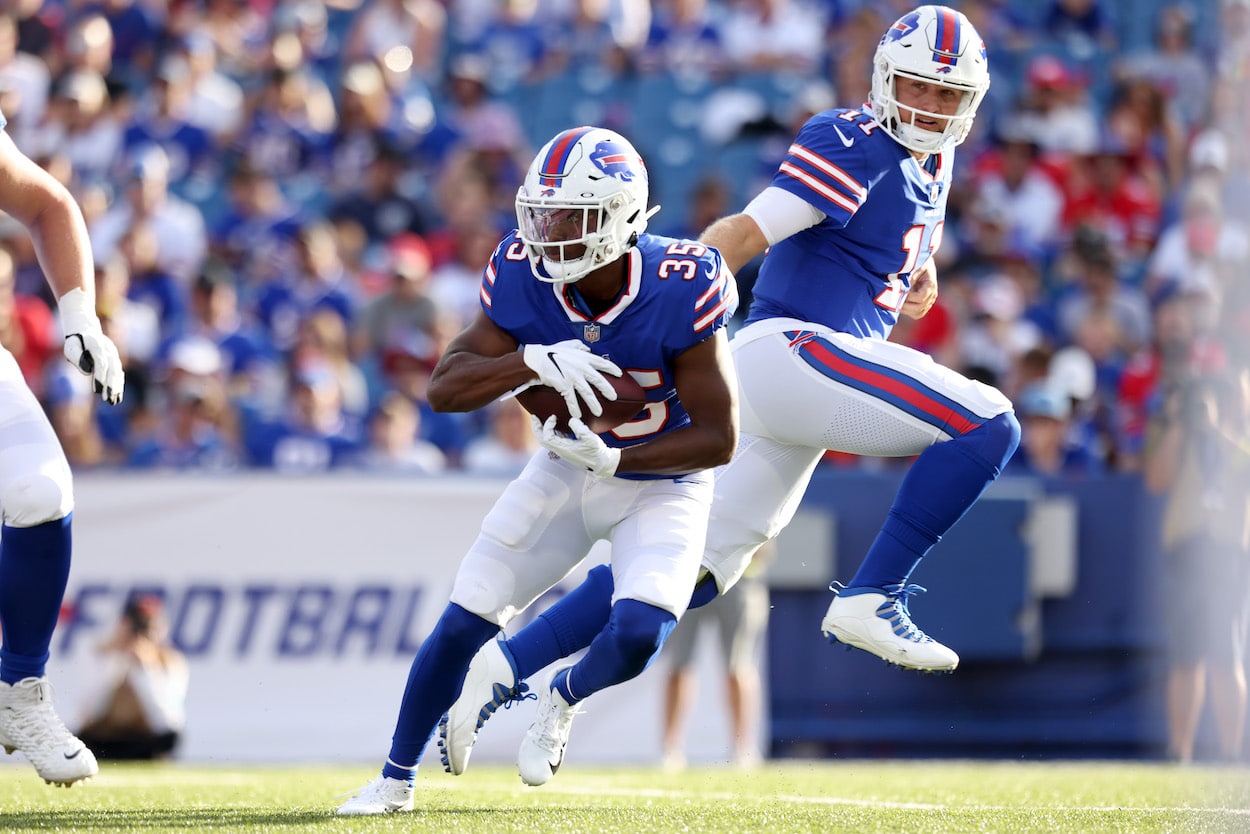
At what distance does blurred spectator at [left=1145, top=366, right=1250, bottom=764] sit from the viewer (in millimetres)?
6898

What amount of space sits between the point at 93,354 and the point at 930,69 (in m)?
2.26

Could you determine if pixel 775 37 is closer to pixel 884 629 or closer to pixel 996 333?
pixel 996 333

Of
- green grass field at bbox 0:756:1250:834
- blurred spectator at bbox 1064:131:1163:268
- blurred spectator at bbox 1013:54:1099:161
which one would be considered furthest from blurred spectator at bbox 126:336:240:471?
blurred spectator at bbox 1013:54:1099:161

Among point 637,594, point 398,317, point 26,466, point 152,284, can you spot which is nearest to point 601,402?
point 637,594

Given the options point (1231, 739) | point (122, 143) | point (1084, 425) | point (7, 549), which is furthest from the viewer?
point (122, 143)

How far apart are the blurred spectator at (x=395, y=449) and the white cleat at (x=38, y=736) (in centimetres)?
341

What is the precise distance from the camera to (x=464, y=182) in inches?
394

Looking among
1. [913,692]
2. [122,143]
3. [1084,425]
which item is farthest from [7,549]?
[122,143]

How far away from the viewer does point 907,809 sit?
15.9 ft

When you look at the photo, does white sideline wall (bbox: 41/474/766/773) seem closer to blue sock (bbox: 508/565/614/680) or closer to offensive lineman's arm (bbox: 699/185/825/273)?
blue sock (bbox: 508/565/614/680)

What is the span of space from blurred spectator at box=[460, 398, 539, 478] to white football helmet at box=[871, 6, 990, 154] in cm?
337

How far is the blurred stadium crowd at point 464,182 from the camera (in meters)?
8.38

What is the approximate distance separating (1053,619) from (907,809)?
3.25m

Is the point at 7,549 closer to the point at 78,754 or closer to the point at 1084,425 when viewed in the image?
the point at 78,754
